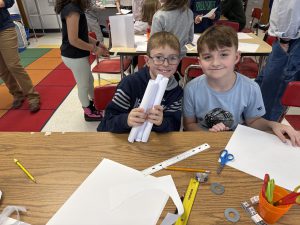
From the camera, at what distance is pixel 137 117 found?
88cm

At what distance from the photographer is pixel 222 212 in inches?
26.5

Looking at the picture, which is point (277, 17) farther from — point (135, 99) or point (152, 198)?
point (152, 198)

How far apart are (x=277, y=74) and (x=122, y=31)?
5.10 ft

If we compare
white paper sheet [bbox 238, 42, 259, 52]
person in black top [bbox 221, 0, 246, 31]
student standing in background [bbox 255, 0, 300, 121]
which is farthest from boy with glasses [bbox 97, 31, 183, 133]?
person in black top [bbox 221, 0, 246, 31]

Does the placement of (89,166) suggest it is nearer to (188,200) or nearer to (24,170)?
(24,170)

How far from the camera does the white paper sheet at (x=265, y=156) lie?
0.80 metres

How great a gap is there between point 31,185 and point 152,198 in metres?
0.41

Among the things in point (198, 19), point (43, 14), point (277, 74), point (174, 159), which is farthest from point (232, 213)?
point (43, 14)

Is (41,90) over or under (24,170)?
under

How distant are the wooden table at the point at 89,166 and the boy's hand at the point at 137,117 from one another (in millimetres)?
105

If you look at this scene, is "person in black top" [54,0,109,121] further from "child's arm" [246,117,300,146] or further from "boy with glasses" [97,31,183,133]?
"child's arm" [246,117,300,146]

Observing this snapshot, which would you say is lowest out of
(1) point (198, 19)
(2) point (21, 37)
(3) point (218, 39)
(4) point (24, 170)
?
(2) point (21, 37)

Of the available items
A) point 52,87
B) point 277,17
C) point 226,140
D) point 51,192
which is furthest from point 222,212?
point 52,87

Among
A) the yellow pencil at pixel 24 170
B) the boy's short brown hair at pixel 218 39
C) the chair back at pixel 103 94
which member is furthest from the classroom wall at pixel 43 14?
the yellow pencil at pixel 24 170
